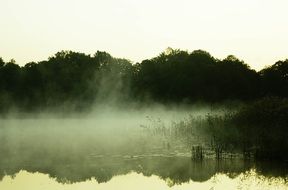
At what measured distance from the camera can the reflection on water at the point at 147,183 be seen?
17391 millimetres

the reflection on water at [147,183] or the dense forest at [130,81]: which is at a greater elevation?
the dense forest at [130,81]

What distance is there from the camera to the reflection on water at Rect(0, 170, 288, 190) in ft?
57.1

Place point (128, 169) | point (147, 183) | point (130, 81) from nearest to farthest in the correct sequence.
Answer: point (147, 183) → point (128, 169) → point (130, 81)

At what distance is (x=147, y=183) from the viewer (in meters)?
18.4

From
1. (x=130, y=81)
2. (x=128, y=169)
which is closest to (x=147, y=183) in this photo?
(x=128, y=169)

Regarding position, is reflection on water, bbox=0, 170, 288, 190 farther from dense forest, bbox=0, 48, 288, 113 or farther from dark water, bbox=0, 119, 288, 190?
dense forest, bbox=0, 48, 288, 113

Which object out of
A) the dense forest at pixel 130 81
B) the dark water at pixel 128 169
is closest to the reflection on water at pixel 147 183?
the dark water at pixel 128 169

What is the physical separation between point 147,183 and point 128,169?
9.36 feet

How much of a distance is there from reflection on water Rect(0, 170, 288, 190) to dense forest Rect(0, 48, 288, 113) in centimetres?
Answer: 4360

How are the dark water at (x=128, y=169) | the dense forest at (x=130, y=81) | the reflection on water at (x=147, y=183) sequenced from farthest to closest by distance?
the dense forest at (x=130, y=81)
the dark water at (x=128, y=169)
the reflection on water at (x=147, y=183)

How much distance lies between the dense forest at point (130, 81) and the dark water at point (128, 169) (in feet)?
124

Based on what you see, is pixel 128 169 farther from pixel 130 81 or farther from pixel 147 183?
pixel 130 81

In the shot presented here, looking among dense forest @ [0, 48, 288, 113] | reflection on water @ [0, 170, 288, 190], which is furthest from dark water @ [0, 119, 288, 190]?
dense forest @ [0, 48, 288, 113]

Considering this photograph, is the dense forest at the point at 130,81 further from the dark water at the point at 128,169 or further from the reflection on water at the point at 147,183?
the reflection on water at the point at 147,183
